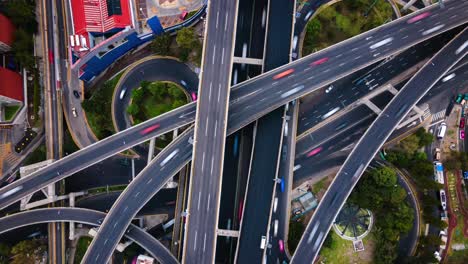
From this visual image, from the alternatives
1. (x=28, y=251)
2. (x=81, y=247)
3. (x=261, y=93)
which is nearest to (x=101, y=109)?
(x=81, y=247)

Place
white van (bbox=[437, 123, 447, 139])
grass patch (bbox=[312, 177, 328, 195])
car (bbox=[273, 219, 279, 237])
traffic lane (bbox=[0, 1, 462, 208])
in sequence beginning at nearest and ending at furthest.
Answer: traffic lane (bbox=[0, 1, 462, 208]) < car (bbox=[273, 219, 279, 237]) < white van (bbox=[437, 123, 447, 139]) < grass patch (bbox=[312, 177, 328, 195])

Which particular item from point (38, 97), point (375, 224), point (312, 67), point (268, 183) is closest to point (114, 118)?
point (38, 97)

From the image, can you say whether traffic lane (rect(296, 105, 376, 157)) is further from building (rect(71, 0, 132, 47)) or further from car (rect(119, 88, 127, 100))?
building (rect(71, 0, 132, 47))

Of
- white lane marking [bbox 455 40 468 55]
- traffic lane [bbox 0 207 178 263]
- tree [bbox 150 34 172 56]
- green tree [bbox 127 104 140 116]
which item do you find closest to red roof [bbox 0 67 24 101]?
green tree [bbox 127 104 140 116]

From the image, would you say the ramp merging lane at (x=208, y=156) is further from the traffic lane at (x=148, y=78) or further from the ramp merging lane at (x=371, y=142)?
the ramp merging lane at (x=371, y=142)

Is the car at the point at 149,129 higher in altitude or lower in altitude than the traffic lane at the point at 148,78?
lower

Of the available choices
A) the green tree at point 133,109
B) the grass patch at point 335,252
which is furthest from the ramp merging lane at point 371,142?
the green tree at point 133,109

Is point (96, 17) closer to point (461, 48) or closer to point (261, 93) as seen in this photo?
point (261, 93)
